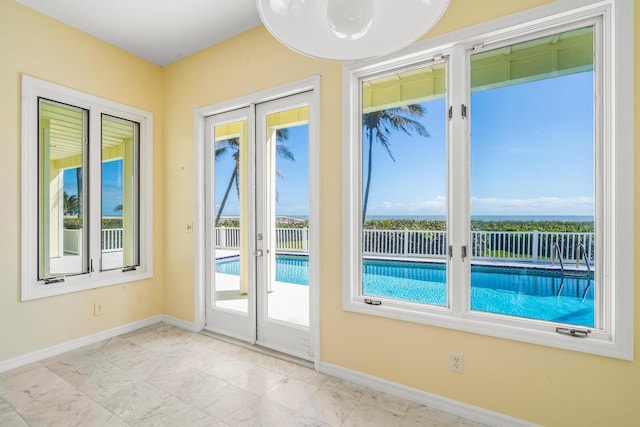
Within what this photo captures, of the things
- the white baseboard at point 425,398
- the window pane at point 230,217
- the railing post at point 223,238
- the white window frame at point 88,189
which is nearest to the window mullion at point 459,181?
the white baseboard at point 425,398

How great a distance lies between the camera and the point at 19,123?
8.31 ft

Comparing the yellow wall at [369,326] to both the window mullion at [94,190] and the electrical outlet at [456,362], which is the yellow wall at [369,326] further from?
the window mullion at [94,190]

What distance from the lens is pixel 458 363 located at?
6.48 ft

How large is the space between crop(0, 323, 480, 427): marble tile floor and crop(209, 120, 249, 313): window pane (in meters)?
0.61

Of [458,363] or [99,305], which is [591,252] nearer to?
[458,363]

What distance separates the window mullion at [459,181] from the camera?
2.01 metres

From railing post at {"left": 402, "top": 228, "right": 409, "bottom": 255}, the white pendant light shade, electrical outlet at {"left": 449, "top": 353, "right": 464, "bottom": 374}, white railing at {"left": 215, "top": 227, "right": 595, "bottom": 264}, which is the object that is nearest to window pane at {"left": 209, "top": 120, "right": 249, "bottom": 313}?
white railing at {"left": 215, "top": 227, "right": 595, "bottom": 264}

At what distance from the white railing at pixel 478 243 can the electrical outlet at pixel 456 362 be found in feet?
2.11

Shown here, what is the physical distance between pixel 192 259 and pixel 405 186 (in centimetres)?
245

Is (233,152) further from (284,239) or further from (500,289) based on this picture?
(500,289)

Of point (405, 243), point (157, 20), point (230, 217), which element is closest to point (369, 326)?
point (405, 243)

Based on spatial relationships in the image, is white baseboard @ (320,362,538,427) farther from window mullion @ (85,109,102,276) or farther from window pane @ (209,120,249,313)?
window mullion @ (85,109,102,276)

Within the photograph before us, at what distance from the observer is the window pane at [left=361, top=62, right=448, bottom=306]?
2168 millimetres

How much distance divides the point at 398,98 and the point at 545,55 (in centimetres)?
92
